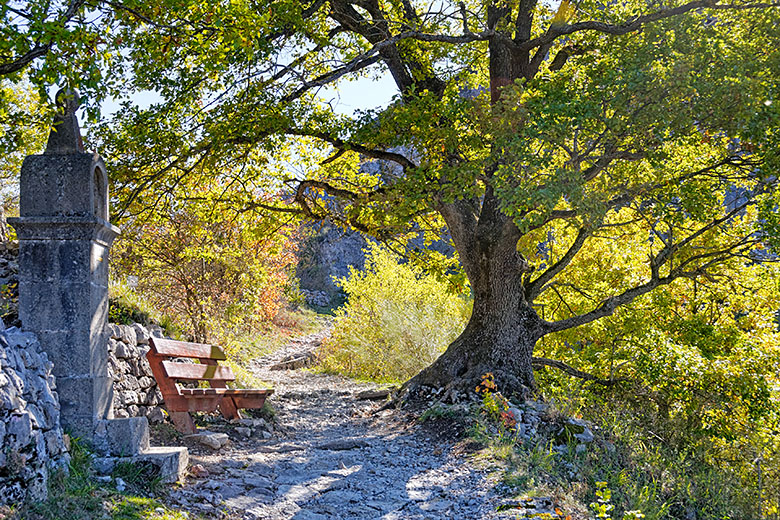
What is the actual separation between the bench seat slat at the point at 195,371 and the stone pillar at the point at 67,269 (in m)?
1.24

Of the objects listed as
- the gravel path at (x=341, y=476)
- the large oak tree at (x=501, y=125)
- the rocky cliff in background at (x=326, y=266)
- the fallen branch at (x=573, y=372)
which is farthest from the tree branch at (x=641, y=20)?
the rocky cliff in background at (x=326, y=266)

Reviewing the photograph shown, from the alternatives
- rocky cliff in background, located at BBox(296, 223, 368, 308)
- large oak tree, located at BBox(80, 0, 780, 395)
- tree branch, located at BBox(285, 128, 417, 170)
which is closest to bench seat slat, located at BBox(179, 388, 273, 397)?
large oak tree, located at BBox(80, 0, 780, 395)

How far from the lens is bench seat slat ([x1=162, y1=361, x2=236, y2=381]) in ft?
19.2

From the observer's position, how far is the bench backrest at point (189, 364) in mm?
5789

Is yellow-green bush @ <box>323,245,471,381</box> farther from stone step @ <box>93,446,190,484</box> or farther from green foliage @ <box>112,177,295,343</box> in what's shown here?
stone step @ <box>93,446,190,484</box>

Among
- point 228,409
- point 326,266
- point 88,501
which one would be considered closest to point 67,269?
point 88,501

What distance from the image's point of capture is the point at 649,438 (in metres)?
7.82

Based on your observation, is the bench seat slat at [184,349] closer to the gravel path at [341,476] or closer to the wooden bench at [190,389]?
the wooden bench at [190,389]

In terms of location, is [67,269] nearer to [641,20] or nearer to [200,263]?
[200,263]

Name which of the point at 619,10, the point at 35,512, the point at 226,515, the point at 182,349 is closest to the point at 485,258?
the point at 619,10

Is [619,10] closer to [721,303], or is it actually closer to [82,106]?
[721,303]

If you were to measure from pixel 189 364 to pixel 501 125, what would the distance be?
4327 mm

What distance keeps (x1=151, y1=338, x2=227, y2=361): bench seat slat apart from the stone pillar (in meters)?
1.17

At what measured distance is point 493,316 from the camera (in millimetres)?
8602
